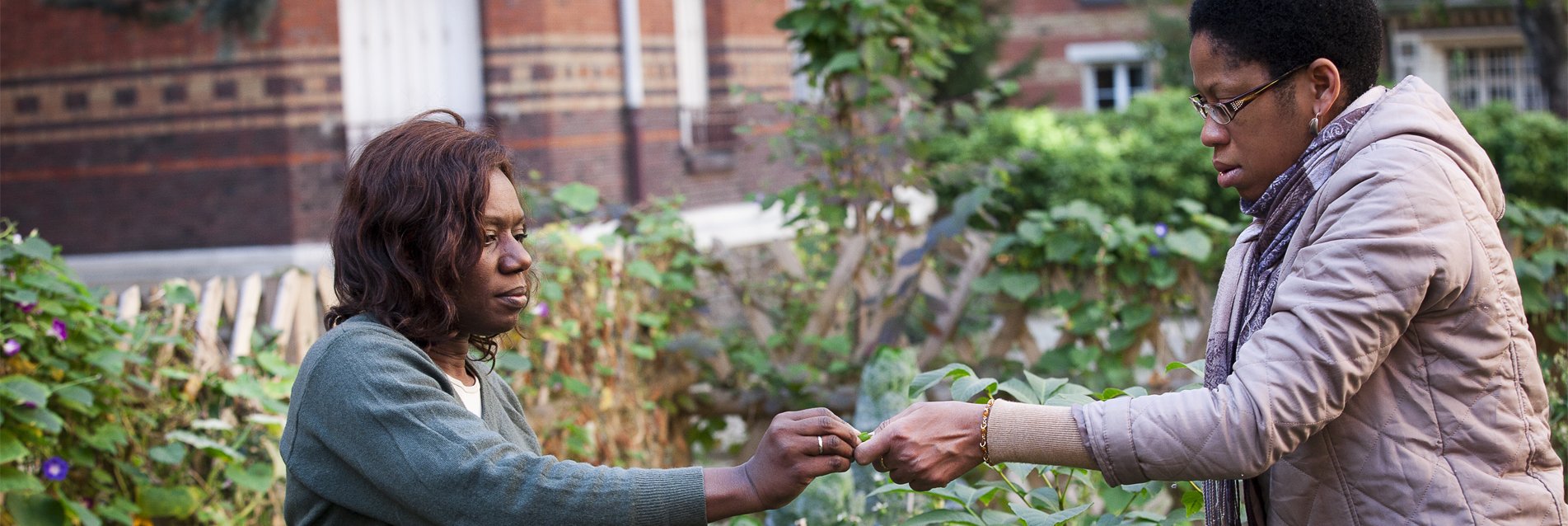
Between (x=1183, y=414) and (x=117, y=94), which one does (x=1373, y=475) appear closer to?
(x=1183, y=414)

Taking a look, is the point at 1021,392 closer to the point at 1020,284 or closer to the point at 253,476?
the point at 1020,284

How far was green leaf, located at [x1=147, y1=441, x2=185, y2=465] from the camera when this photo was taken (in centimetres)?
358

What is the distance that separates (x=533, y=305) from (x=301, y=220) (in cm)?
790

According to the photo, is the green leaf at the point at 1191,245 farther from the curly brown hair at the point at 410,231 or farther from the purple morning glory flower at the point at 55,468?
the purple morning glory flower at the point at 55,468

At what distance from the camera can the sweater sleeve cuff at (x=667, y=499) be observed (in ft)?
6.02

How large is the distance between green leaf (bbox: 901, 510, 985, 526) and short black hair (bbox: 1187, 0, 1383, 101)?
38.0 inches

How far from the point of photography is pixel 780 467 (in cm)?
193

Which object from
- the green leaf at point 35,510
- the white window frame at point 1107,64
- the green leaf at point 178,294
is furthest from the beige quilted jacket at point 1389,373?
the white window frame at point 1107,64

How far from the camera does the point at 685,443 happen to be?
5164 millimetres

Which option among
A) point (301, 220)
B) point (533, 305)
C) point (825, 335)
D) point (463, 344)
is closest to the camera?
point (463, 344)

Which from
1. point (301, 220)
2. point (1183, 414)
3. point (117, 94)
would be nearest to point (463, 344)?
point (1183, 414)

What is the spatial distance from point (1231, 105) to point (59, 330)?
2881mm

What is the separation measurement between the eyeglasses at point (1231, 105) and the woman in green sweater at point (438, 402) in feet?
2.34

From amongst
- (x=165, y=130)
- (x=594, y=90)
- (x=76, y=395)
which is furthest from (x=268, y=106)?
(x=76, y=395)
